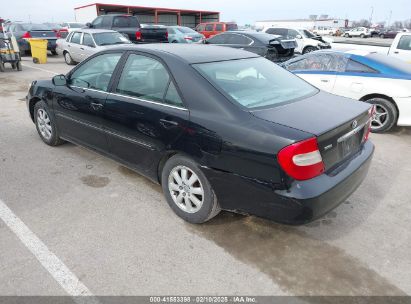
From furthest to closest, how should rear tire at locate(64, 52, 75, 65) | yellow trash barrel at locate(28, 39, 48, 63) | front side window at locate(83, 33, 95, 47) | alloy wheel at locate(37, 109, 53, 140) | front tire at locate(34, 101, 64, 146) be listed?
yellow trash barrel at locate(28, 39, 48, 63) < rear tire at locate(64, 52, 75, 65) < front side window at locate(83, 33, 95, 47) < alloy wheel at locate(37, 109, 53, 140) < front tire at locate(34, 101, 64, 146)

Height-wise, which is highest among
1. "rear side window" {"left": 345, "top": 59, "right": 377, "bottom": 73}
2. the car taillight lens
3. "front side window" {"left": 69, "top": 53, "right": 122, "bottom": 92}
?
"front side window" {"left": 69, "top": 53, "right": 122, "bottom": 92}

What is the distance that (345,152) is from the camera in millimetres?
2793

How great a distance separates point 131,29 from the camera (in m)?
15.6

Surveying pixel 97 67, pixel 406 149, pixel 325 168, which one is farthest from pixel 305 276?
pixel 406 149

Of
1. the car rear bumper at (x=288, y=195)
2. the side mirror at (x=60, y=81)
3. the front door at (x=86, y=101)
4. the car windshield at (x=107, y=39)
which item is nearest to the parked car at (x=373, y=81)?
the car rear bumper at (x=288, y=195)

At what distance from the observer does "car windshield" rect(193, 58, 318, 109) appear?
2881 mm

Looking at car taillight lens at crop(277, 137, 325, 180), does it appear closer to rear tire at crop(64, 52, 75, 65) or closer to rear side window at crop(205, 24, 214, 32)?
rear tire at crop(64, 52, 75, 65)

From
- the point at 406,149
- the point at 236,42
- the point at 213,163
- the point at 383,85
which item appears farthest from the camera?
the point at 236,42

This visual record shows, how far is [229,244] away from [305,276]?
0.67 m

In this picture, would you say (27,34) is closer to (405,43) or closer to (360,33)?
(405,43)

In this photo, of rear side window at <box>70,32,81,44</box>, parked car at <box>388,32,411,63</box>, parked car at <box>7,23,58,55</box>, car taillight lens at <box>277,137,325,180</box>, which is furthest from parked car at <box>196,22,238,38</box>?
car taillight lens at <box>277,137,325,180</box>

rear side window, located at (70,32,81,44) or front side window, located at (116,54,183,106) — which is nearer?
front side window, located at (116,54,183,106)

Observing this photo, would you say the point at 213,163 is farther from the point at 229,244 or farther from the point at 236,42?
the point at 236,42

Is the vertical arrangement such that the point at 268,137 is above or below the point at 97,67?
below
